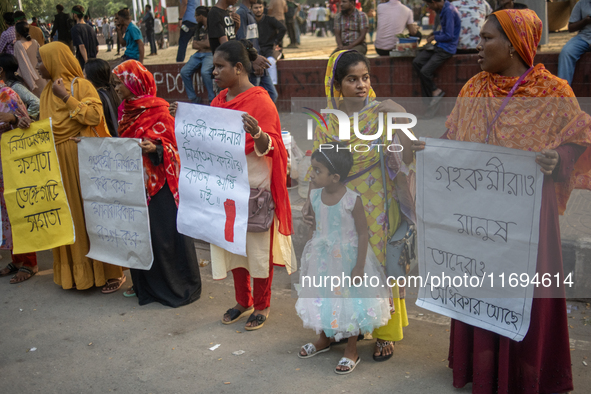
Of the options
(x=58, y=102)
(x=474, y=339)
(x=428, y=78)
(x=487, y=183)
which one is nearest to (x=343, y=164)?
(x=487, y=183)

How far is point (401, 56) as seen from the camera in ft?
28.1

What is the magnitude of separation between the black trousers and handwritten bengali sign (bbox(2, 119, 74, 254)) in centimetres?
571

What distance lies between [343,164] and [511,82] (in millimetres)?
982

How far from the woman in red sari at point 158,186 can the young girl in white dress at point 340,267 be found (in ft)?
4.85

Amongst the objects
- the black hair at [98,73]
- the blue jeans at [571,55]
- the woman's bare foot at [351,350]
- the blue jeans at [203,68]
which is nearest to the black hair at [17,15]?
the blue jeans at [203,68]

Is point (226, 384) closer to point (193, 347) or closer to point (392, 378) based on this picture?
point (193, 347)

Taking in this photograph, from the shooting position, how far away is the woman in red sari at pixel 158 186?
13.4ft

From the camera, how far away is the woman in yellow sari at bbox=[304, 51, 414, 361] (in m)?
3.03

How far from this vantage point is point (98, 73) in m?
4.78

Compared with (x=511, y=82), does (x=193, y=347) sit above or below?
below

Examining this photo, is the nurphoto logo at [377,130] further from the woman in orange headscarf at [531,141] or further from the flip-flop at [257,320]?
the flip-flop at [257,320]

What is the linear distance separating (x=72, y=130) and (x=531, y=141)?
11.9 ft

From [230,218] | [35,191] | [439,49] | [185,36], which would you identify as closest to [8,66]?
[35,191]

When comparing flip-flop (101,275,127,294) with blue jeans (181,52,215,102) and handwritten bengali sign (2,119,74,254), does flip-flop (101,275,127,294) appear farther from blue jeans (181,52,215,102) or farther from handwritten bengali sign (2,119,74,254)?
blue jeans (181,52,215,102)
